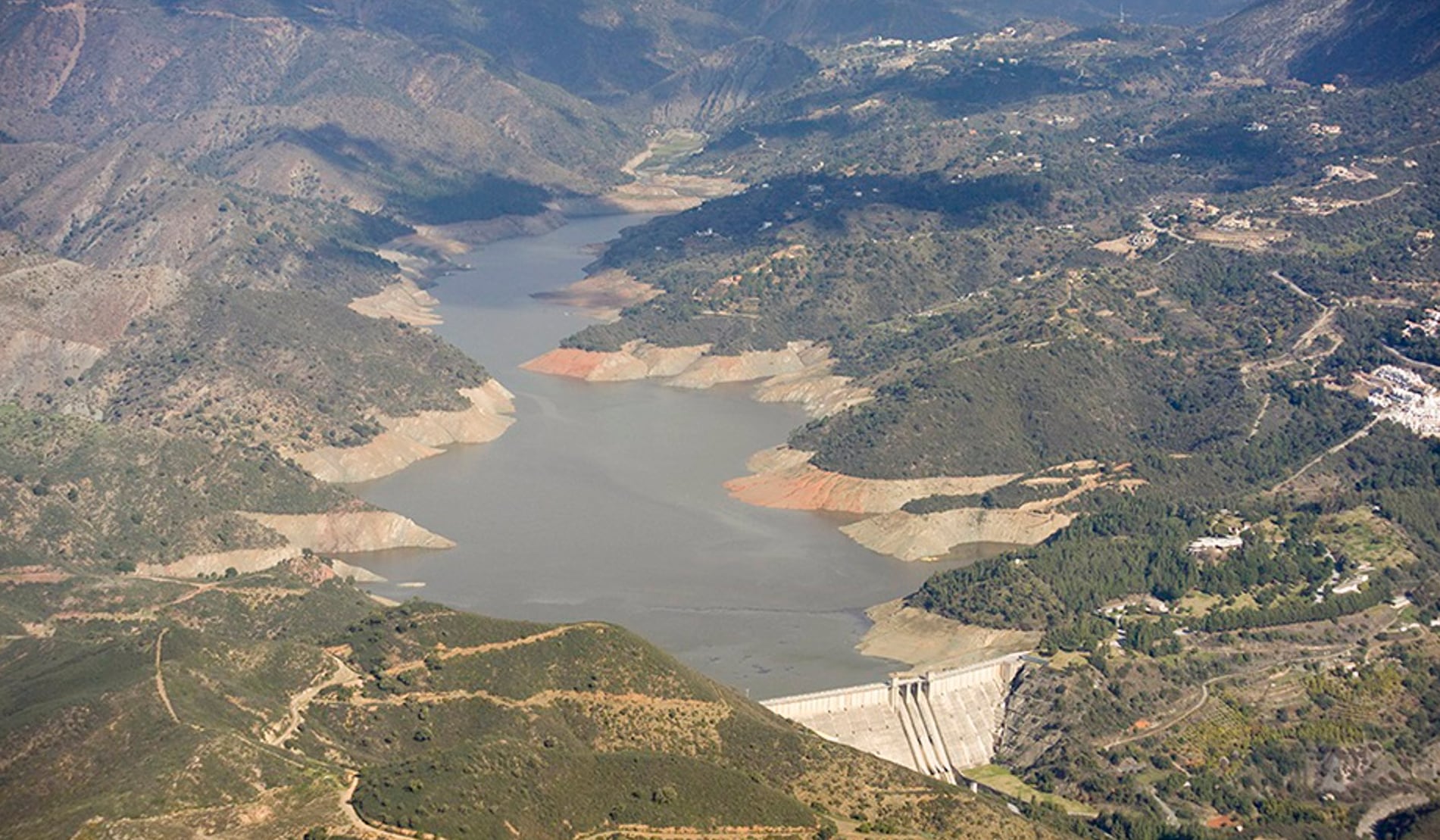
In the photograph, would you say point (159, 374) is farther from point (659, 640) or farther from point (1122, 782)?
point (1122, 782)

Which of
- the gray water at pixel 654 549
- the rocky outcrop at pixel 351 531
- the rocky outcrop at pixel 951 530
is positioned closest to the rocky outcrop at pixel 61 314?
the gray water at pixel 654 549

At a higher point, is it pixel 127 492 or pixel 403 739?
pixel 403 739

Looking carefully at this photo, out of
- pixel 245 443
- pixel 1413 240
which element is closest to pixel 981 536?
pixel 245 443

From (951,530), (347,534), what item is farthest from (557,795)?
(951,530)

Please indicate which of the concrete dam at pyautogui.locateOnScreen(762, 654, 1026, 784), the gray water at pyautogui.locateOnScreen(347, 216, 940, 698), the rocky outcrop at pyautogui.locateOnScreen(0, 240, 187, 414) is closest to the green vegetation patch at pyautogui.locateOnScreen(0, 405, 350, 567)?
the gray water at pyautogui.locateOnScreen(347, 216, 940, 698)

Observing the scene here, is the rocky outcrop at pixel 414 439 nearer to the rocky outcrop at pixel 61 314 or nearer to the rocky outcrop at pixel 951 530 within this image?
the rocky outcrop at pixel 61 314

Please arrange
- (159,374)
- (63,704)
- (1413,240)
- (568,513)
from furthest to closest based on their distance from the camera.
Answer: (1413,240) < (159,374) < (568,513) < (63,704)

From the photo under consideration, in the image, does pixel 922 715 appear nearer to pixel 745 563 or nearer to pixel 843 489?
pixel 745 563

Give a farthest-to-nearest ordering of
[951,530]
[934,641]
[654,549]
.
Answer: [951,530]
[654,549]
[934,641]
